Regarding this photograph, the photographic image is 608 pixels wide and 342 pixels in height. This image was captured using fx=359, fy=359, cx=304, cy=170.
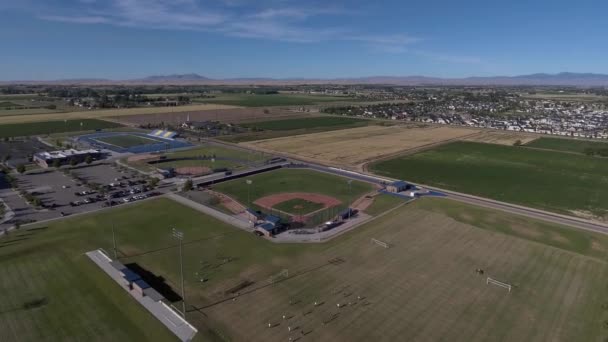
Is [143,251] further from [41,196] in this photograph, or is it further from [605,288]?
[605,288]

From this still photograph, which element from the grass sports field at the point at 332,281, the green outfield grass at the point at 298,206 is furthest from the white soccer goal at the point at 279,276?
the green outfield grass at the point at 298,206

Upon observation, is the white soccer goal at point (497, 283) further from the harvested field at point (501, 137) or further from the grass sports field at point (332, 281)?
the harvested field at point (501, 137)

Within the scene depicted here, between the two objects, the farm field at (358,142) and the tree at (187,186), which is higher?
the farm field at (358,142)

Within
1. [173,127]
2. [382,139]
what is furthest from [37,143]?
[382,139]

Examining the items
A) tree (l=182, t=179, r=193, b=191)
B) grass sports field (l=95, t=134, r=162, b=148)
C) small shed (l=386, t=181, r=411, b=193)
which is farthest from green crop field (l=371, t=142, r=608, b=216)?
grass sports field (l=95, t=134, r=162, b=148)

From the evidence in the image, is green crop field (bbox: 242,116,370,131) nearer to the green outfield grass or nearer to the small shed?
the small shed

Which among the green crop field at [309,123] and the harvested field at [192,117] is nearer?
the green crop field at [309,123]

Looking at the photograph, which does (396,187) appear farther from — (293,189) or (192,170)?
(192,170)
